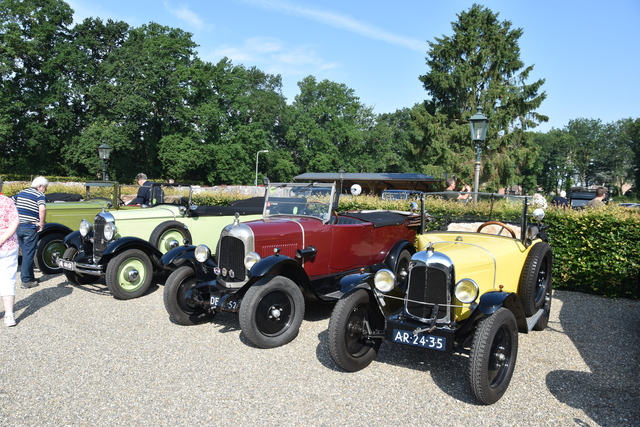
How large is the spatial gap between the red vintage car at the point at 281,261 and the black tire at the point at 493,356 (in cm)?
187

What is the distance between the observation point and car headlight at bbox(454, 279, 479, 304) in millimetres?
3836

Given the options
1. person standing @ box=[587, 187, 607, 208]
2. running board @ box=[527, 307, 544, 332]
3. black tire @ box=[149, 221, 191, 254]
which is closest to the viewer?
running board @ box=[527, 307, 544, 332]

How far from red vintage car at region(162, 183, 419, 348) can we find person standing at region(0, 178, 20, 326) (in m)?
1.82

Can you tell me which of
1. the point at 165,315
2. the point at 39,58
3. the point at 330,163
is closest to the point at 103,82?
the point at 39,58

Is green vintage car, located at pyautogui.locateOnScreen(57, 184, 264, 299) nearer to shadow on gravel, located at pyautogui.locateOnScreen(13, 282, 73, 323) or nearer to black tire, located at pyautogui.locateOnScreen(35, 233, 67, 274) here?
shadow on gravel, located at pyautogui.locateOnScreen(13, 282, 73, 323)

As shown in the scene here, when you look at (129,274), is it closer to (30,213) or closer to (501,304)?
(30,213)

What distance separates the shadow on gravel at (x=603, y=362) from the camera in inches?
142

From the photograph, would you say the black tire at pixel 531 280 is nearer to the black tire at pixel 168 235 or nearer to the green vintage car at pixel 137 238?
the green vintage car at pixel 137 238

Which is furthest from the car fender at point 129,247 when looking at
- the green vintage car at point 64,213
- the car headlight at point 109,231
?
the green vintage car at point 64,213

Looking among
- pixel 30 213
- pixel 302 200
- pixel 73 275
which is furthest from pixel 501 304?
pixel 30 213

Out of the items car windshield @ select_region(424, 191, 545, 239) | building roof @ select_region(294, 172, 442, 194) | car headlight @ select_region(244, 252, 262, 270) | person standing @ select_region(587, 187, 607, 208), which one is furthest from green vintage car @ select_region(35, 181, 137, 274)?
building roof @ select_region(294, 172, 442, 194)

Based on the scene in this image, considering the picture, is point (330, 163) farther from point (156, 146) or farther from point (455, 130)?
point (455, 130)

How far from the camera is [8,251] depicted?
5441mm

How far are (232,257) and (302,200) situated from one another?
1.50m
